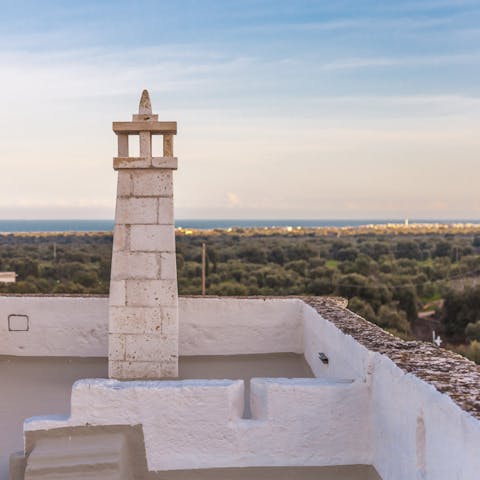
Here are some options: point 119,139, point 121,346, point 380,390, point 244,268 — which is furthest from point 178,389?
point 244,268

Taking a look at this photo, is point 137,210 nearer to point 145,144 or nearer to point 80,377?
point 145,144

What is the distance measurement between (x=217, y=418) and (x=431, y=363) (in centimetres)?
154

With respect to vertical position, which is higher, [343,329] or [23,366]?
[343,329]

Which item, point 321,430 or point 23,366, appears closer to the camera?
point 321,430

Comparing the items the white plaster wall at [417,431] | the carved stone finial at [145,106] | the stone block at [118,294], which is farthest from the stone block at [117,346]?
the white plaster wall at [417,431]

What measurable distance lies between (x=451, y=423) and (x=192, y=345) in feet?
16.2

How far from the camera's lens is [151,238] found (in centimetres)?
612

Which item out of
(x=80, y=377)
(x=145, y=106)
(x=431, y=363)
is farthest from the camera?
(x=80, y=377)

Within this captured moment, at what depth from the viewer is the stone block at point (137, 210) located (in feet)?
20.1

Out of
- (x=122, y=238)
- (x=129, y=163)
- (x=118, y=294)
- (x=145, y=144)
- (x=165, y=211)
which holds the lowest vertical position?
(x=118, y=294)

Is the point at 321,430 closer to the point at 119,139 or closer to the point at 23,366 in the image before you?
the point at 119,139

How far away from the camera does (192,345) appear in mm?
7676

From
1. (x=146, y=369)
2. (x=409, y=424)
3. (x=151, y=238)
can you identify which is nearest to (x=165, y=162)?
(x=151, y=238)

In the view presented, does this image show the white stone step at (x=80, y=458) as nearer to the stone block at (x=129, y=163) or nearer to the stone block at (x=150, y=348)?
the stone block at (x=150, y=348)
